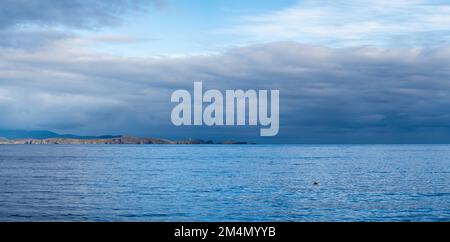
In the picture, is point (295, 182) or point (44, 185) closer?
point (44, 185)

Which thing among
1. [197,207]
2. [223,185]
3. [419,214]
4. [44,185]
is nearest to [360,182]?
[223,185]

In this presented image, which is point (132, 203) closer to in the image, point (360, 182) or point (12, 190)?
point (12, 190)

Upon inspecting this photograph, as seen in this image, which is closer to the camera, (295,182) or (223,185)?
(223,185)

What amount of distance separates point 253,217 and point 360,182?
44.5 m
